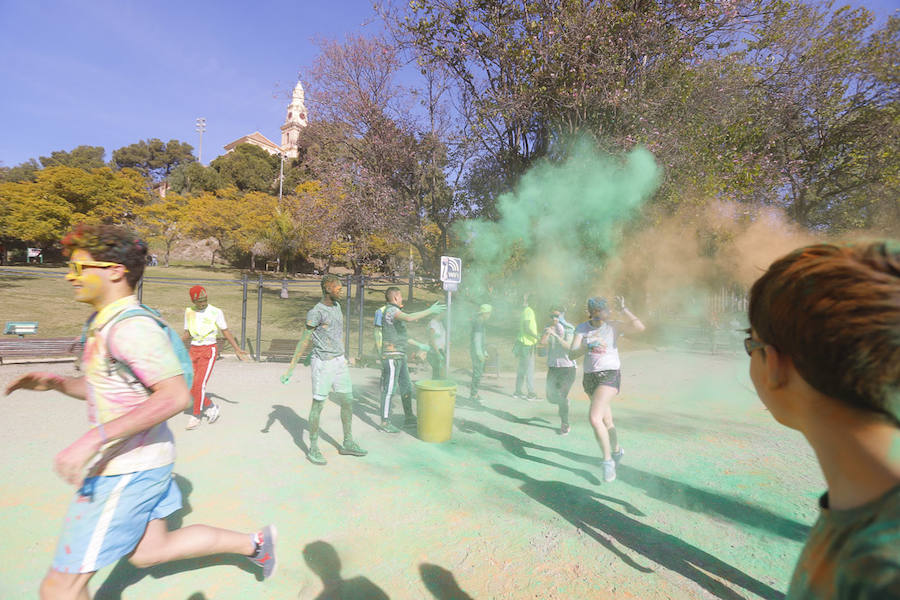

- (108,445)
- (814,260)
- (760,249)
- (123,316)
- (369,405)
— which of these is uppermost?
(760,249)

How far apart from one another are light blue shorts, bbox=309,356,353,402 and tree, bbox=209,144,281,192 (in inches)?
2128

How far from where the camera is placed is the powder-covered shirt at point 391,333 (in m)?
6.00

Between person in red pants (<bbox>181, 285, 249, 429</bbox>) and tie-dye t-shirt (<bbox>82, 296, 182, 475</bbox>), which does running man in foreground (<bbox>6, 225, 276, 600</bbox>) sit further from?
person in red pants (<bbox>181, 285, 249, 429</bbox>)


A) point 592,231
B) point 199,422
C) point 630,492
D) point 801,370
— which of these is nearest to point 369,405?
point 199,422

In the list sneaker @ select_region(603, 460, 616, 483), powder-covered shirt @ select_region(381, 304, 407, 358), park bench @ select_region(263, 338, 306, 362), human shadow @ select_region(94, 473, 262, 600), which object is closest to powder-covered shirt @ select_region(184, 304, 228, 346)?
powder-covered shirt @ select_region(381, 304, 407, 358)

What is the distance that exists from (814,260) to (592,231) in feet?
39.6

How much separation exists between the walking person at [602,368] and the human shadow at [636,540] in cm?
51

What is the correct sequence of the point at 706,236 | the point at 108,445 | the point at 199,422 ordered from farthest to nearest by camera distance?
the point at 706,236 < the point at 199,422 < the point at 108,445

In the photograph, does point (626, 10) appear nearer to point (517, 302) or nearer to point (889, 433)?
point (517, 302)

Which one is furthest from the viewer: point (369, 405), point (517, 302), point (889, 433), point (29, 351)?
point (517, 302)

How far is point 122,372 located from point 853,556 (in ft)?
7.86

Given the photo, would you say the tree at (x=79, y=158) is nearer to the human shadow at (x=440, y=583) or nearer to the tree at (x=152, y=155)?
the tree at (x=152, y=155)

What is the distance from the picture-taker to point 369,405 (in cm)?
749

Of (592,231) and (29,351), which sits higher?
(592,231)
